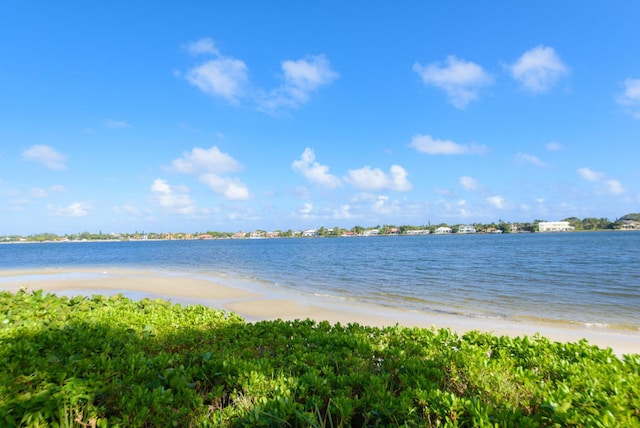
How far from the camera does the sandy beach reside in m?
10.2

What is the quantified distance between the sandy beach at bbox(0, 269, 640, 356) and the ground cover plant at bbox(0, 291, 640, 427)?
4991 millimetres

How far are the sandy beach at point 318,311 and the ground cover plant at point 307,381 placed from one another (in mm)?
4991

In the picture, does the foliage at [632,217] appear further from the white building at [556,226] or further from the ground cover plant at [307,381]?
the ground cover plant at [307,381]

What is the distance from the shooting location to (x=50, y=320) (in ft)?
18.6

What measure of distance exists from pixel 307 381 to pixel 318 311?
1076cm

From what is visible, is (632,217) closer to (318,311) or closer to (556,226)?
(556,226)

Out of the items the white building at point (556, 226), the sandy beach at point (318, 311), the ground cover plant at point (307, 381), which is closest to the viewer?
the ground cover plant at point (307, 381)

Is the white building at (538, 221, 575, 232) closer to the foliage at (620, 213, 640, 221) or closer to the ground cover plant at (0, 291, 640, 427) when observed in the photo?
the foliage at (620, 213, 640, 221)

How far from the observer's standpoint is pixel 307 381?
323cm

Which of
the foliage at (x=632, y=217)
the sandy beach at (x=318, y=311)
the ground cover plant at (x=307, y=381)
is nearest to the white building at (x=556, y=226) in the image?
the foliage at (x=632, y=217)

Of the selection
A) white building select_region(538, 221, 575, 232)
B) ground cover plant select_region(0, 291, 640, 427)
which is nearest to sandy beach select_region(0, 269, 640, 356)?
ground cover plant select_region(0, 291, 640, 427)

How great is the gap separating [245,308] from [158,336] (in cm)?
951

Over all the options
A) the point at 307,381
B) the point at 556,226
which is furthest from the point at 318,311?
the point at 556,226

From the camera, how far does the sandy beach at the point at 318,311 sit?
33.6 ft
